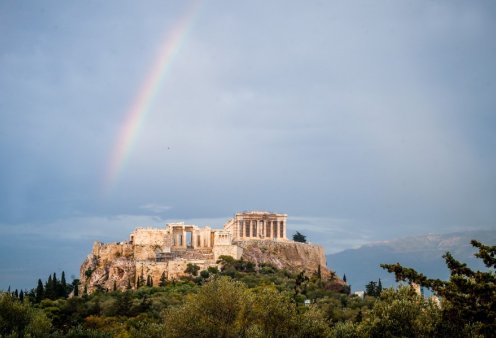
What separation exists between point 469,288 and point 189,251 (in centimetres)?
7557

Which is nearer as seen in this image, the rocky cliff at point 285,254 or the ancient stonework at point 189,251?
the ancient stonework at point 189,251

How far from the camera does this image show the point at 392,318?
1800 inches

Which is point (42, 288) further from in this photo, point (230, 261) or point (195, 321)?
point (195, 321)

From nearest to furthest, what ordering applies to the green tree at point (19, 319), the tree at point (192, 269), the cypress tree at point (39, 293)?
the green tree at point (19, 319)
the cypress tree at point (39, 293)
the tree at point (192, 269)

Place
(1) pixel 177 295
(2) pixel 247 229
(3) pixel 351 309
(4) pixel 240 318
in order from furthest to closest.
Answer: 1. (2) pixel 247 229
2. (1) pixel 177 295
3. (3) pixel 351 309
4. (4) pixel 240 318

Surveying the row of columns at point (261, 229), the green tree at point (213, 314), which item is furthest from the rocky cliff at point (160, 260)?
the green tree at point (213, 314)

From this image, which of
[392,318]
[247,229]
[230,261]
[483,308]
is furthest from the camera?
[247,229]

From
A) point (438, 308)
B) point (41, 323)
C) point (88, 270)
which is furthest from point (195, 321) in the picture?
point (88, 270)

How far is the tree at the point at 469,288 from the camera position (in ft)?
121

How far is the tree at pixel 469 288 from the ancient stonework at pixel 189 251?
63240mm

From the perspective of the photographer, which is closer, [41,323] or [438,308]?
[438,308]

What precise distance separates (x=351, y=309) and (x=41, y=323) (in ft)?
116

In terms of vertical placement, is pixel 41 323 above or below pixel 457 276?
below

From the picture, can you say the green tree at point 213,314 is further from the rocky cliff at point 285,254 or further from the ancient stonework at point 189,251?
the rocky cliff at point 285,254
